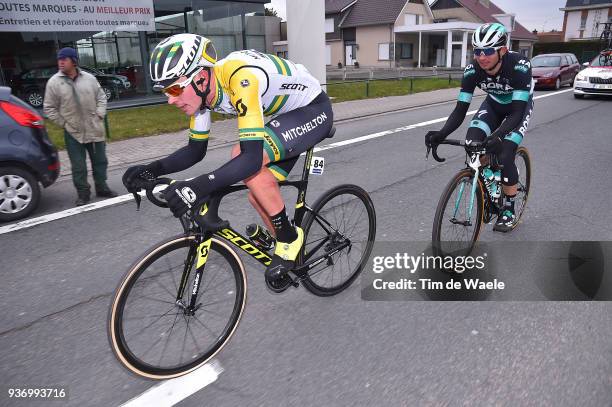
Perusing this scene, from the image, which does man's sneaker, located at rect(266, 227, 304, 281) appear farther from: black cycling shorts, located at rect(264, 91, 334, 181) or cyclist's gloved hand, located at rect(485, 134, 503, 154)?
cyclist's gloved hand, located at rect(485, 134, 503, 154)

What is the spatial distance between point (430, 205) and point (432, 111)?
9.93 meters

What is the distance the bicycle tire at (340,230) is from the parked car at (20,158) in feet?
13.4

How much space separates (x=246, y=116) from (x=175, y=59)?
0.47 metres

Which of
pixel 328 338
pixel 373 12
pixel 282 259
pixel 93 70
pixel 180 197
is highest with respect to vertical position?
pixel 373 12

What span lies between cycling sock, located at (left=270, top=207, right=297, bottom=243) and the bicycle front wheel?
1.24 ft

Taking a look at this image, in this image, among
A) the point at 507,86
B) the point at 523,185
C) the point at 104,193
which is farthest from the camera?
the point at 104,193

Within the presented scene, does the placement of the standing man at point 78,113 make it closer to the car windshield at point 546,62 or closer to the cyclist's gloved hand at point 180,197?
the cyclist's gloved hand at point 180,197

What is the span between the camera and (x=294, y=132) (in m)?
3.09

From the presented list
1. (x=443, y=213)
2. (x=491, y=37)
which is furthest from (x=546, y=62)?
(x=443, y=213)

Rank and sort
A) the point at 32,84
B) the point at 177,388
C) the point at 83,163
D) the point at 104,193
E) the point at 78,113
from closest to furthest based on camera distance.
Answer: the point at 177,388
the point at 78,113
the point at 83,163
the point at 104,193
the point at 32,84

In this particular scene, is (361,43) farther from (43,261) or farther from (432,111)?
(43,261)

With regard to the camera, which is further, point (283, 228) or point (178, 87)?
point (283, 228)

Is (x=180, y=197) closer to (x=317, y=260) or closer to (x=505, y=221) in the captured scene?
(x=317, y=260)

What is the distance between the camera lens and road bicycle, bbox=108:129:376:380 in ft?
8.06
